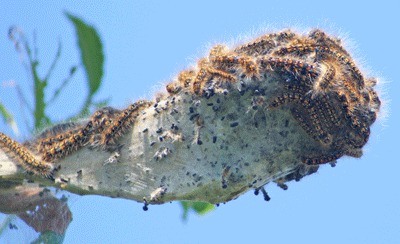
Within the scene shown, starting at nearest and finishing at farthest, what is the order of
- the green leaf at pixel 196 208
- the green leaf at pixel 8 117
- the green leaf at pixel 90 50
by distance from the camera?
the green leaf at pixel 90 50 < the green leaf at pixel 8 117 < the green leaf at pixel 196 208

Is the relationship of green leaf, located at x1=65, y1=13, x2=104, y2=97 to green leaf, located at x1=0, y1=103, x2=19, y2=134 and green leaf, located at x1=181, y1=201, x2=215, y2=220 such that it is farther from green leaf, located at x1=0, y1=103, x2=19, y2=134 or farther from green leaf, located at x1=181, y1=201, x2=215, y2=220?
green leaf, located at x1=181, y1=201, x2=215, y2=220

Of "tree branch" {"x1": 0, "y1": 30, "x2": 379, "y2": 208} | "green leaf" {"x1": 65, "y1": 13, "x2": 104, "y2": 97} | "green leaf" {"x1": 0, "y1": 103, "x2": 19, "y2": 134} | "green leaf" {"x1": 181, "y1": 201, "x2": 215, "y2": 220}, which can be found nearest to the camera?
"green leaf" {"x1": 65, "y1": 13, "x2": 104, "y2": 97}

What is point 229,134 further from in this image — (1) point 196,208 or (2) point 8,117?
(2) point 8,117

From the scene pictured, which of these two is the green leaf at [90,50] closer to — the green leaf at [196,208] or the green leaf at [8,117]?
the green leaf at [8,117]

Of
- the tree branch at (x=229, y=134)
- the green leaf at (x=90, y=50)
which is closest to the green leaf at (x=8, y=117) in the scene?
the tree branch at (x=229, y=134)

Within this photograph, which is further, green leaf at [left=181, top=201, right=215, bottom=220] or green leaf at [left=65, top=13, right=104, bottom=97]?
green leaf at [left=181, top=201, right=215, bottom=220]

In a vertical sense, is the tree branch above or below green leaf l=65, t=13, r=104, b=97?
below

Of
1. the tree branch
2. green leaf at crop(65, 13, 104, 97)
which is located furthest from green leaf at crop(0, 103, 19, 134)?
green leaf at crop(65, 13, 104, 97)

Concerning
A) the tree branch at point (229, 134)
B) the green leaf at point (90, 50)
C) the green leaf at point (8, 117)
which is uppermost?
the green leaf at point (8, 117)

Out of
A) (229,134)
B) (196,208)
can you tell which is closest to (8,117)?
(196,208)
